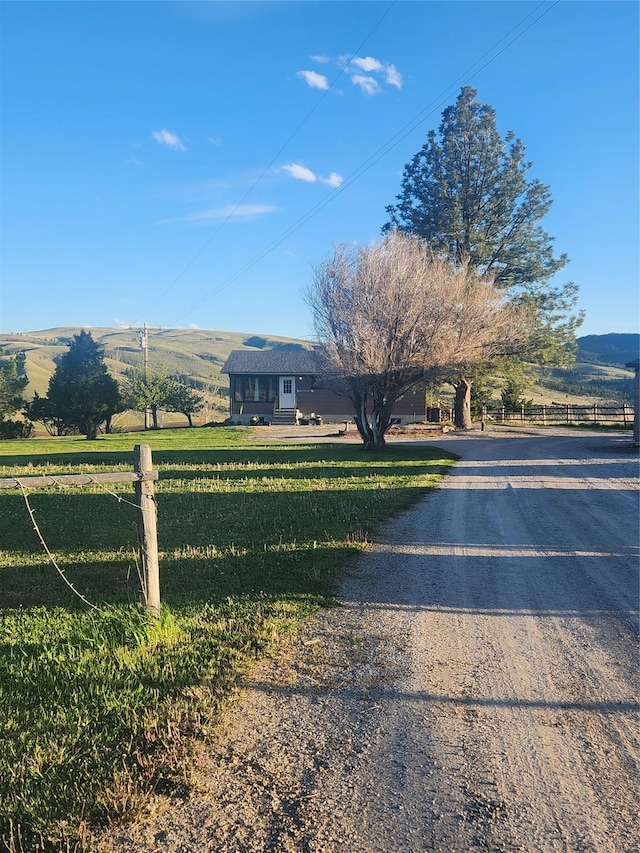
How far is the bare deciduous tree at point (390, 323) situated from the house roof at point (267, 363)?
20244mm

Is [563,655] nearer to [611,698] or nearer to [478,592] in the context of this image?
[611,698]

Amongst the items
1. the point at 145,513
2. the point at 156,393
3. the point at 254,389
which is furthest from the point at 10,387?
the point at 145,513

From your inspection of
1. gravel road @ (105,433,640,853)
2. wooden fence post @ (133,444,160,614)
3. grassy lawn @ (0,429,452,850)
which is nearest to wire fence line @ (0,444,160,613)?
wooden fence post @ (133,444,160,614)

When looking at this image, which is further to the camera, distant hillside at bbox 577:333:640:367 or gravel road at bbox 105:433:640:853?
distant hillside at bbox 577:333:640:367

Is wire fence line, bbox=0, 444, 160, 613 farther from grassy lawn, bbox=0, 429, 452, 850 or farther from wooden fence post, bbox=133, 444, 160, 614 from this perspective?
grassy lawn, bbox=0, 429, 452, 850

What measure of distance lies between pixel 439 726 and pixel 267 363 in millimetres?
41178

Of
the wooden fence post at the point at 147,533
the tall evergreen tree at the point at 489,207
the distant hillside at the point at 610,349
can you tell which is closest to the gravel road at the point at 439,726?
the wooden fence post at the point at 147,533

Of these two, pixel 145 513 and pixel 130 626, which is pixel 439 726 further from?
pixel 145 513

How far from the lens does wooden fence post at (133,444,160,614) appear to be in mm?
4699

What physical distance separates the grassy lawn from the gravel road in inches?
9.3

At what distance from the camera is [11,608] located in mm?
5223

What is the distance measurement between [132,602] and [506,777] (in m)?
3.43

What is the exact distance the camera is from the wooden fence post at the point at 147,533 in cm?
470

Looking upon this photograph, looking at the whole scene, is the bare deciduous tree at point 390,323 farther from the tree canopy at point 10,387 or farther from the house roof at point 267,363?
the tree canopy at point 10,387
